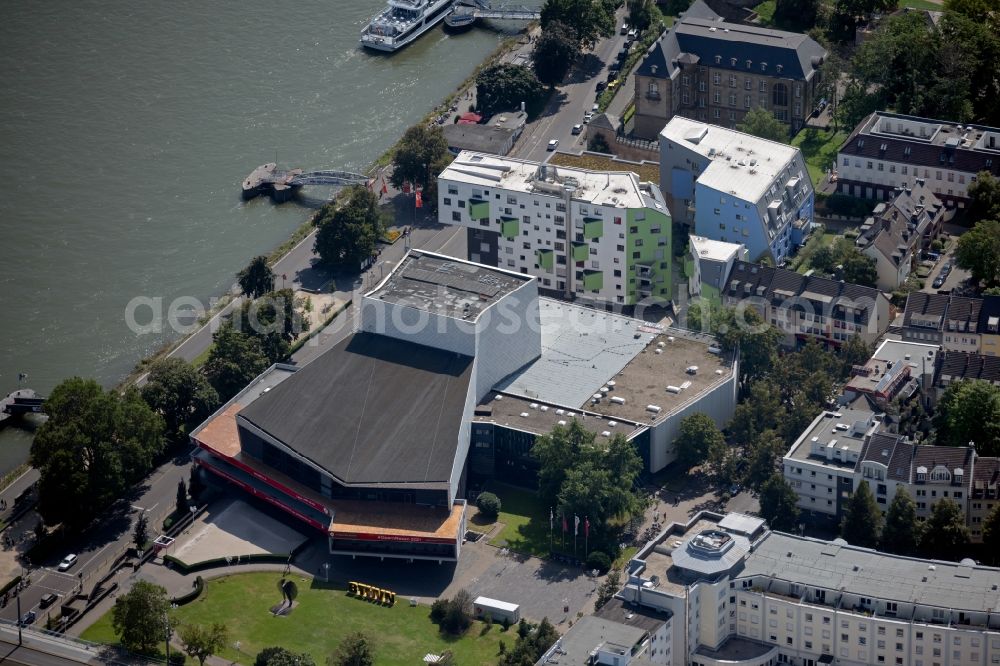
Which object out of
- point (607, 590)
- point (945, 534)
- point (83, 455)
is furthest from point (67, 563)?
point (945, 534)

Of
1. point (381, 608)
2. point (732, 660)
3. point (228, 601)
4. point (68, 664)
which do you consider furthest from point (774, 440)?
point (68, 664)

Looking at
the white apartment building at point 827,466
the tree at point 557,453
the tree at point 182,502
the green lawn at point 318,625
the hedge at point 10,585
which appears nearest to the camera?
the green lawn at point 318,625

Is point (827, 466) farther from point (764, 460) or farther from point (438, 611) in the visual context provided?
point (438, 611)

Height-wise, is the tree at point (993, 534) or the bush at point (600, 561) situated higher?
the tree at point (993, 534)

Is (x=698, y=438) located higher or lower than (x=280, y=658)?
higher

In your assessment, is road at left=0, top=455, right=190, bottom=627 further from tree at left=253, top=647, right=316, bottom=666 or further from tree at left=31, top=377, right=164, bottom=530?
tree at left=253, top=647, right=316, bottom=666

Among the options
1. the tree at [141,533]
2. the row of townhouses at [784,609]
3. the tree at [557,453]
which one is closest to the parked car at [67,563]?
the tree at [141,533]

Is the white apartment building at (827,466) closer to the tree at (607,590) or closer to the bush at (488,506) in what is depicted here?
the tree at (607,590)

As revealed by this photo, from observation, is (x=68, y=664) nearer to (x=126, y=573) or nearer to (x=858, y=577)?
(x=126, y=573)
